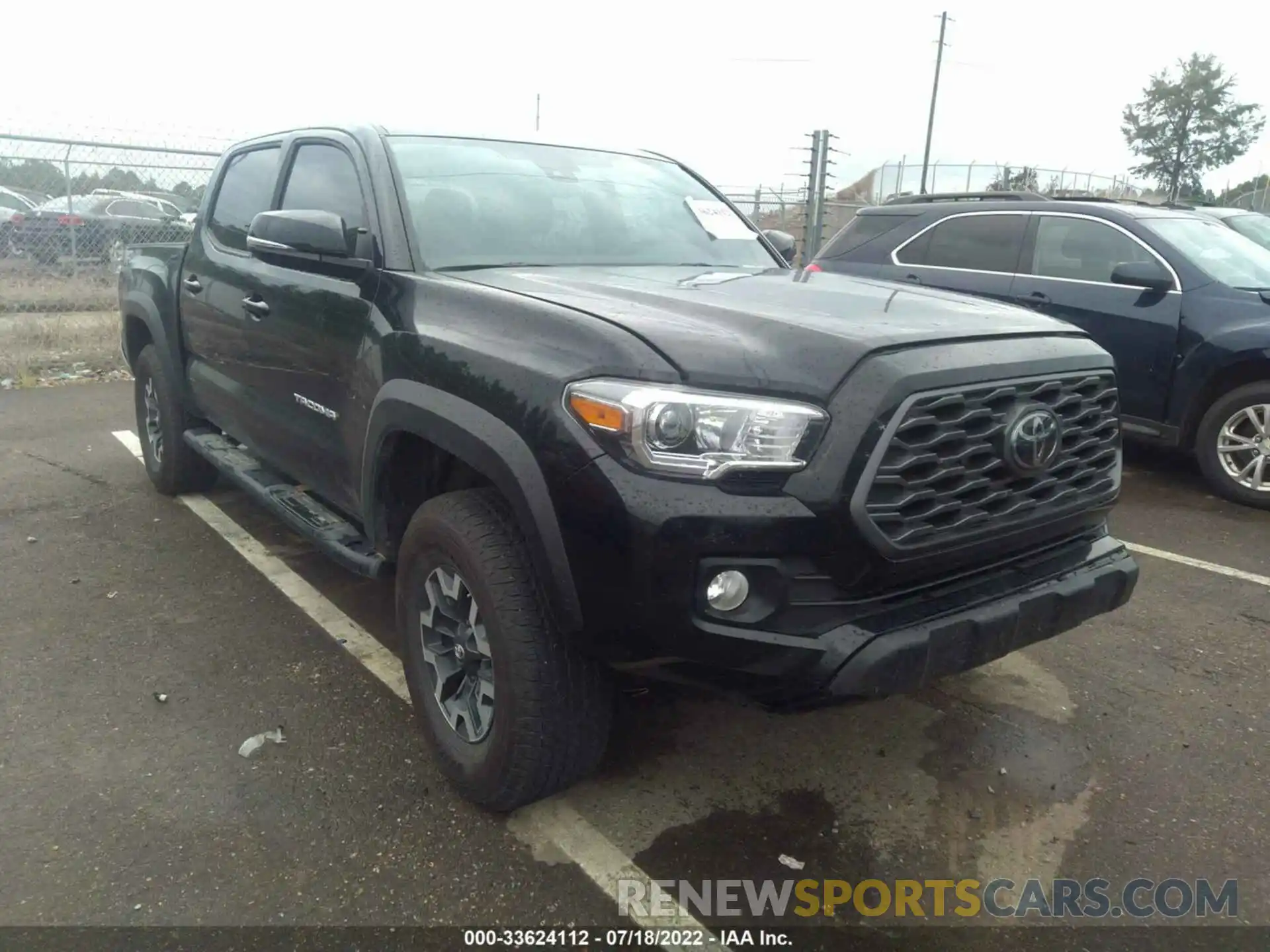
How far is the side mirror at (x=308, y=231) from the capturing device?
3.05m

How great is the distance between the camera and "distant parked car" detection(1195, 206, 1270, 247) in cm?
748

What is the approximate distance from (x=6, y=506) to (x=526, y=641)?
432 cm

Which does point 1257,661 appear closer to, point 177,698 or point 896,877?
point 896,877

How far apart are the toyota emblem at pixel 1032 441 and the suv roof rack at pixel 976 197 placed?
5126mm

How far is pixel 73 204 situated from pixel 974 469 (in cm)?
1219

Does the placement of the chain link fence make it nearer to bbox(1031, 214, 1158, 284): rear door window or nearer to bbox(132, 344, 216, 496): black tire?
Answer: bbox(132, 344, 216, 496): black tire

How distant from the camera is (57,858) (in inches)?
99.1

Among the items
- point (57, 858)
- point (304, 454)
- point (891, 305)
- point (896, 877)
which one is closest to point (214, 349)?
point (304, 454)

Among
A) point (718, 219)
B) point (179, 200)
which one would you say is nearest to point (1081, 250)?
point (718, 219)

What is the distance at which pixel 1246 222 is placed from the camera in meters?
7.77

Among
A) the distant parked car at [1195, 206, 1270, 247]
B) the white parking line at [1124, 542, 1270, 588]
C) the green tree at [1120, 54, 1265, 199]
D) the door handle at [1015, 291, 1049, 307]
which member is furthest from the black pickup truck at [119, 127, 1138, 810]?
the green tree at [1120, 54, 1265, 199]

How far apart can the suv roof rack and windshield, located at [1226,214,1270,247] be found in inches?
66.5

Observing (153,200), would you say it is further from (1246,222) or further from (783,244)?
(1246,222)

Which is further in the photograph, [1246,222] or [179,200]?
[179,200]
